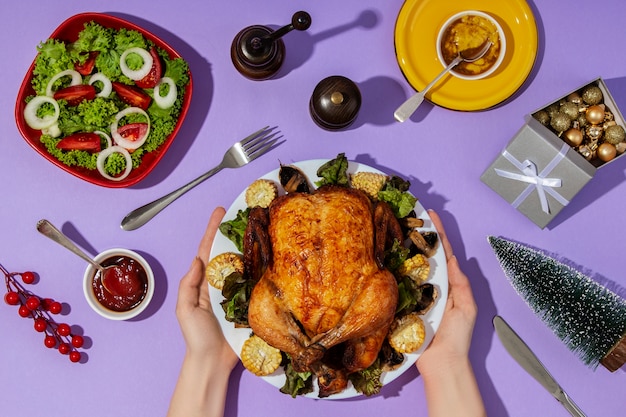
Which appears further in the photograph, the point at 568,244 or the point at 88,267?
the point at 568,244

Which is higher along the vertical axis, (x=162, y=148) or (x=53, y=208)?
(x=162, y=148)

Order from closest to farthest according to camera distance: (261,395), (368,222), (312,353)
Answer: (312,353) → (368,222) → (261,395)

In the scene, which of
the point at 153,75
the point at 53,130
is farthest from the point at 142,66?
the point at 53,130

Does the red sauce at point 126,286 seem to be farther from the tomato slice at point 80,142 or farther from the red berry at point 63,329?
the tomato slice at point 80,142

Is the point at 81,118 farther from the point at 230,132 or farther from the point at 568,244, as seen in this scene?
the point at 568,244

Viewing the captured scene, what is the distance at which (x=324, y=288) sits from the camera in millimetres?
1568

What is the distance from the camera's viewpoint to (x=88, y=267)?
194 centimetres

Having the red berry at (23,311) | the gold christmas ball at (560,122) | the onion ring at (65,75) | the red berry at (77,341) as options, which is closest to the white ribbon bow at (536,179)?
the gold christmas ball at (560,122)

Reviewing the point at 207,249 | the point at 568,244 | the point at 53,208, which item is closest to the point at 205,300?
the point at 207,249

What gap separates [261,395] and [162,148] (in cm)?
97

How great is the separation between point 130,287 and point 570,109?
1642mm

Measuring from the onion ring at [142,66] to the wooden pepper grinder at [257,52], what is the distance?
30 centimetres

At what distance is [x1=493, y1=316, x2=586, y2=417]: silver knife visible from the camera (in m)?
2.02

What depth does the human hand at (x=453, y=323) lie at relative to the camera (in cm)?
194
